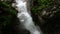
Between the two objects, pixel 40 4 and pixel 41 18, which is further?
pixel 40 4

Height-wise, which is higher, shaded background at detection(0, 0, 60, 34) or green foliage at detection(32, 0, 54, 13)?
green foliage at detection(32, 0, 54, 13)

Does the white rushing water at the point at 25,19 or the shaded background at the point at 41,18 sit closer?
the shaded background at the point at 41,18

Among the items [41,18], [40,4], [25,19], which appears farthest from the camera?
[40,4]

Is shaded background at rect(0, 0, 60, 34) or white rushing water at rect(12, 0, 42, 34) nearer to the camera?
shaded background at rect(0, 0, 60, 34)

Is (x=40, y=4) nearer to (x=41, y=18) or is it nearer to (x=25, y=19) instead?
(x=25, y=19)

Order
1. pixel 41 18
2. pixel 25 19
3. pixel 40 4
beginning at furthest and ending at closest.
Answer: pixel 40 4, pixel 25 19, pixel 41 18

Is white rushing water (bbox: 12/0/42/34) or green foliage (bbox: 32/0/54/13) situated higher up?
green foliage (bbox: 32/0/54/13)

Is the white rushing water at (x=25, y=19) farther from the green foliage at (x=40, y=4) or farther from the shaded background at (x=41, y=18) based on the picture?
the green foliage at (x=40, y=4)

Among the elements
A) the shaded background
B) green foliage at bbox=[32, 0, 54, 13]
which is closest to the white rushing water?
the shaded background

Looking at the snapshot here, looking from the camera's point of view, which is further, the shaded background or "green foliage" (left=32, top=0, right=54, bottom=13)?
"green foliage" (left=32, top=0, right=54, bottom=13)

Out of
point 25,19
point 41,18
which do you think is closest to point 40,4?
point 25,19

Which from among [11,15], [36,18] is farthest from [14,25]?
[36,18]

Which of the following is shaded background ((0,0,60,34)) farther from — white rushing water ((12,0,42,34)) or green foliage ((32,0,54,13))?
white rushing water ((12,0,42,34))

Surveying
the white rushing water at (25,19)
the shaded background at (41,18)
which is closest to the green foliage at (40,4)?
the shaded background at (41,18)
